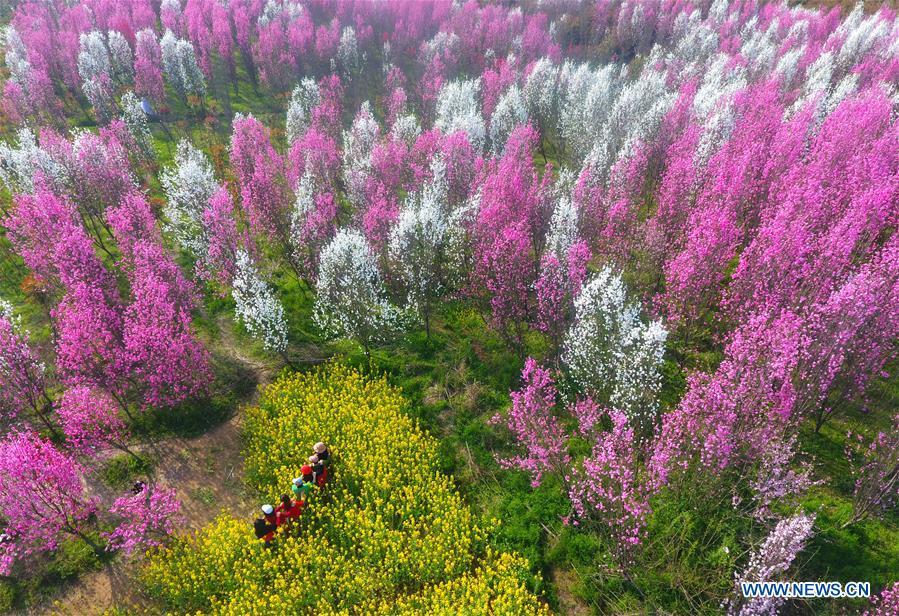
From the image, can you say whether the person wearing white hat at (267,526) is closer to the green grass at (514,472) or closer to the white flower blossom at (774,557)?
the green grass at (514,472)

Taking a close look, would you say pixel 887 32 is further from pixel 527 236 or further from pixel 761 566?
pixel 761 566

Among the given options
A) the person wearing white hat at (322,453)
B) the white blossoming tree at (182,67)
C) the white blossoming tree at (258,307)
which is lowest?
the person wearing white hat at (322,453)

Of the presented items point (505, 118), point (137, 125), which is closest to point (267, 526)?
point (505, 118)

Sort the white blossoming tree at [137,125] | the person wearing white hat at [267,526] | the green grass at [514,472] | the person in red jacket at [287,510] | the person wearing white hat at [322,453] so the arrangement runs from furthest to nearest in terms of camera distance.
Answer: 1. the white blossoming tree at [137,125]
2. the person wearing white hat at [322,453]
3. the person in red jacket at [287,510]
4. the person wearing white hat at [267,526]
5. the green grass at [514,472]

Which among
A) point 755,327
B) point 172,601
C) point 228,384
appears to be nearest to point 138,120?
point 228,384

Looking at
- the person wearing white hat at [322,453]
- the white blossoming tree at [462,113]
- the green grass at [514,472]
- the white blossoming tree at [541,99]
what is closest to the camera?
the green grass at [514,472]

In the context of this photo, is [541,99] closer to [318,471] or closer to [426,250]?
[426,250]

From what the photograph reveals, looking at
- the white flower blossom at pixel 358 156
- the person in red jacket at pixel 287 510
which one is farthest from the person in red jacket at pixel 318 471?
the white flower blossom at pixel 358 156
